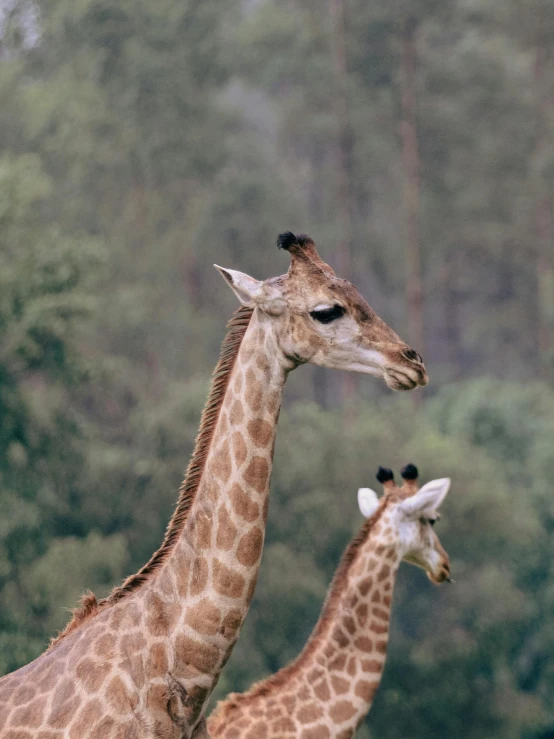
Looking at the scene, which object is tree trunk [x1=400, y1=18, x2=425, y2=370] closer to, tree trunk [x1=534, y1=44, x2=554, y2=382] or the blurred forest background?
the blurred forest background

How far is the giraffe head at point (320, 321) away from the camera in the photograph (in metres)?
5.13

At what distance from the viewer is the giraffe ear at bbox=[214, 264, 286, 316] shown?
17.0 ft

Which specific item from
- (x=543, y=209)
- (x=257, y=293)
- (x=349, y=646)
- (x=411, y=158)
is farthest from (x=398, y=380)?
(x=543, y=209)

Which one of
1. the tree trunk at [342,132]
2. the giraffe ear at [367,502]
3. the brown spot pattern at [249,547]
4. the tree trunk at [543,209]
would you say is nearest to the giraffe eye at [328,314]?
the brown spot pattern at [249,547]

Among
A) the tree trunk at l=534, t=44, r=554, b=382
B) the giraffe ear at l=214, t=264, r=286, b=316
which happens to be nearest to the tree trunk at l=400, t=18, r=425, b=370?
the tree trunk at l=534, t=44, r=554, b=382

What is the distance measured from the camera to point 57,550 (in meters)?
19.1

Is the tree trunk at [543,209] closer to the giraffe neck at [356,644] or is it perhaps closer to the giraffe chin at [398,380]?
the giraffe neck at [356,644]

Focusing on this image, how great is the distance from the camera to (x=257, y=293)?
5.17 m

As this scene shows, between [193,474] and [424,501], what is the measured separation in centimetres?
422

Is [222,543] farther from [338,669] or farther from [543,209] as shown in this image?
[543,209]

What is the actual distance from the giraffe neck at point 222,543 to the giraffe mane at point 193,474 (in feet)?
0.13

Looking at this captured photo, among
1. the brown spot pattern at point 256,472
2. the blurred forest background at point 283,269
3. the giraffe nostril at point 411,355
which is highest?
the blurred forest background at point 283,269

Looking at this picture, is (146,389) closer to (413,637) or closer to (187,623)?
(413,637)

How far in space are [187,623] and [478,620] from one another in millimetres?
19352
